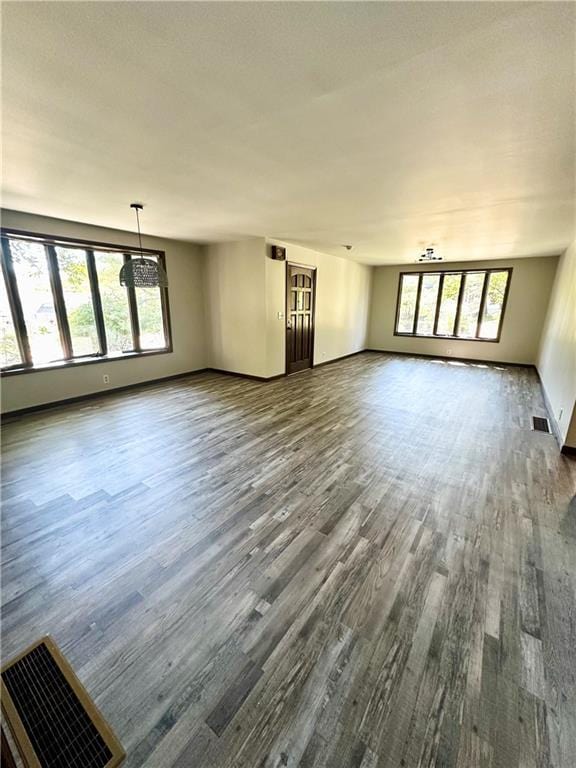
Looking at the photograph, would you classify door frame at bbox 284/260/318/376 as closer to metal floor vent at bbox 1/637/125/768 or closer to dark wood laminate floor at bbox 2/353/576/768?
dark wood laminate floor at bbox 2/353/576/768

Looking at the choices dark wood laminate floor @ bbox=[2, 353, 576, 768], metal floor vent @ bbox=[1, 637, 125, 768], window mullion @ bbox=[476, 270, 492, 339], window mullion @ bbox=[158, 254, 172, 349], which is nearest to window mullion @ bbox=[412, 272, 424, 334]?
window mullion @ bbox=[476, 270, 492, 339]

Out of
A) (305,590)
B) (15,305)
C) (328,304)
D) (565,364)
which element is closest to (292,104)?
(305,590)

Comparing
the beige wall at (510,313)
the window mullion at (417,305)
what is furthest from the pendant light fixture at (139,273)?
the window mullion at (417,305)

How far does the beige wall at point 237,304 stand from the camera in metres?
5.48

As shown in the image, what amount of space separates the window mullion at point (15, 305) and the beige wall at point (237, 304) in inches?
120

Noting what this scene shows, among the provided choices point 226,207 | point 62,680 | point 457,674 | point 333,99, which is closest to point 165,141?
point 333,99

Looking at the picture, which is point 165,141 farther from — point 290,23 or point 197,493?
point 197,493

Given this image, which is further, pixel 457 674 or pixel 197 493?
pixel 197 493

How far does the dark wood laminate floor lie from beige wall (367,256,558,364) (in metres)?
4.71

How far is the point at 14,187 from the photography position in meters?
2.94

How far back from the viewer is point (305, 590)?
5.53 ft

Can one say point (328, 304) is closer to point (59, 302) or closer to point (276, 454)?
point (276, 454)

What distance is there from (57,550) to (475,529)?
2797mm

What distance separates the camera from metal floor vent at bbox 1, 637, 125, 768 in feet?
3.48
